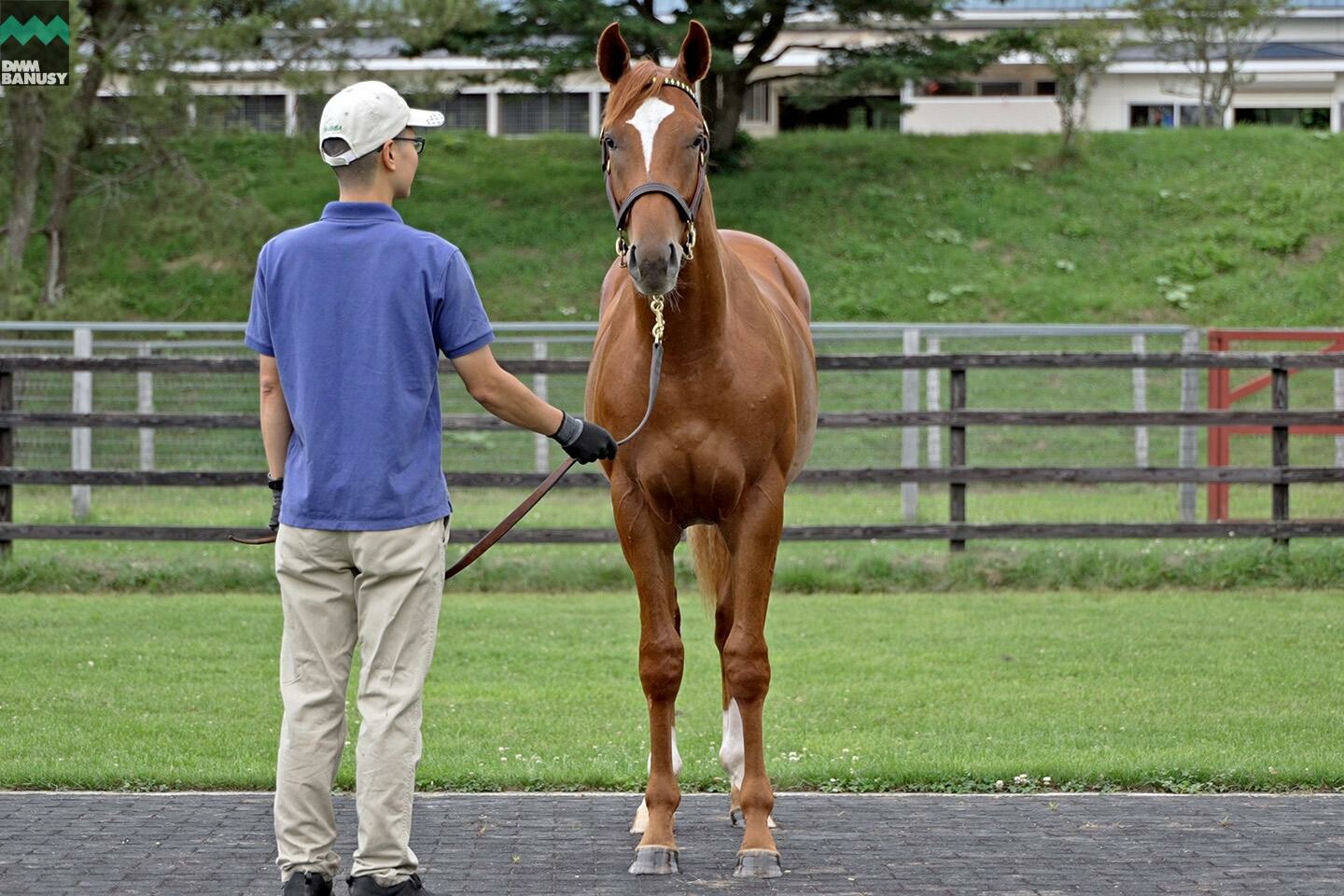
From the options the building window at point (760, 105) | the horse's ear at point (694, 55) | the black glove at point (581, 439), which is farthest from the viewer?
the building window at point (760, 105)

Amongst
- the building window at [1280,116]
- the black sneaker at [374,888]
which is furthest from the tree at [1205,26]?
the black sneaker at [374,888]

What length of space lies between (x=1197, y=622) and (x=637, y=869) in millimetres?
6187

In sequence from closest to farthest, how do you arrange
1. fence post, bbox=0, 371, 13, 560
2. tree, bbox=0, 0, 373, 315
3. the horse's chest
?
the horse's chest, fence post, bbox=0, 371, 13, 560, tree, bbox=0, 0, 373, 315

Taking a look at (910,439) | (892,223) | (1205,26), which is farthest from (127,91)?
(1205,26)

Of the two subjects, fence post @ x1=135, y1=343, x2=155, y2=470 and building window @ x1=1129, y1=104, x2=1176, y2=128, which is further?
building window @ x1=1129, y1=104, x2=1176, y2=128

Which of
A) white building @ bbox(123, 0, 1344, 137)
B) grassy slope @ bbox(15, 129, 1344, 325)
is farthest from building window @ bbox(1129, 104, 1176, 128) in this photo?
grassy slope @ bbox(15, 129, 1344, 325)

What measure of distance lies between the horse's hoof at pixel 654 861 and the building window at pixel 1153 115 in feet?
131

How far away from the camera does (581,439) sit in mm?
4539

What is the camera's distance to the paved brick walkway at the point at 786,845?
476cm

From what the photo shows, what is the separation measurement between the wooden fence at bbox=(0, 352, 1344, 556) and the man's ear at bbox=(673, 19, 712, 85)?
656 centimetres

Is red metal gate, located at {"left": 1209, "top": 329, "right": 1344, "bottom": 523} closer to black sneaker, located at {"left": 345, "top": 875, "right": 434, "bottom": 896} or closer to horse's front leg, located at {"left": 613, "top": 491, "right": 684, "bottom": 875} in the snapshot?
horse's front leg, located at {"left": 613, "top": 491, "right": 684, "bottom": 875}

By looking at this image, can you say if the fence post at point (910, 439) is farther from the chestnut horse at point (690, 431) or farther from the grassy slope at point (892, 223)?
the grassy slope at point (892, 223)

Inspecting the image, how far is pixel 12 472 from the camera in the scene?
11922 mm

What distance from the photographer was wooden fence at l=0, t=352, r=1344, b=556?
11.9 meters
